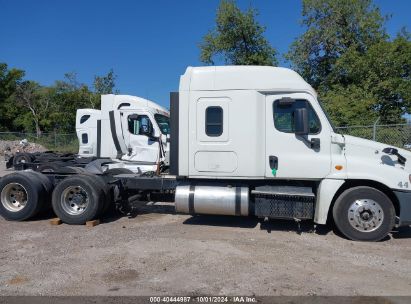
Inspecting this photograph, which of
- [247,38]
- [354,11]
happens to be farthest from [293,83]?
[354,11]

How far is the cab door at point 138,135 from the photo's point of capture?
1184 cm

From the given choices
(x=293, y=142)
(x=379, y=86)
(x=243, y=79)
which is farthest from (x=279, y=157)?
(x=379, y=86)

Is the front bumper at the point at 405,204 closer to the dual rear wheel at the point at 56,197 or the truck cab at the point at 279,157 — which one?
the truck cab at the point at 279,157

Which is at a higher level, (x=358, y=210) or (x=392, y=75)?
(x=392, y=75)

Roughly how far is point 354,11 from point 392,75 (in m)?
7.76

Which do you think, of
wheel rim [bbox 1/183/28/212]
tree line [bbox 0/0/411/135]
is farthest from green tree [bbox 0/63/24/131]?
wheel rim [bbox 1/183/28/212]

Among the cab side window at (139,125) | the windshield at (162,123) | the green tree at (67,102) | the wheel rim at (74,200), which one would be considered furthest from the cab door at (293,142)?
the green tree at (67,102)

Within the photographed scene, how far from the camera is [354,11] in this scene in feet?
107

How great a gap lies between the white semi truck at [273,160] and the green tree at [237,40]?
2588 centimetres

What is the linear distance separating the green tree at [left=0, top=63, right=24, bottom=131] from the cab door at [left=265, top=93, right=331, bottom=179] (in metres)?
51.3

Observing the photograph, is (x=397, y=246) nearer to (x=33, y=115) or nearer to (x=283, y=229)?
(x=283, y=229)

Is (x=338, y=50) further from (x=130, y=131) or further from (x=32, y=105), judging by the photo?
(x=32, y=105)

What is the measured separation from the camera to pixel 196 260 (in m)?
5.82

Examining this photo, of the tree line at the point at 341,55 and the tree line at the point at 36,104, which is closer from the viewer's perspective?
the tree line at the point at 341,55
